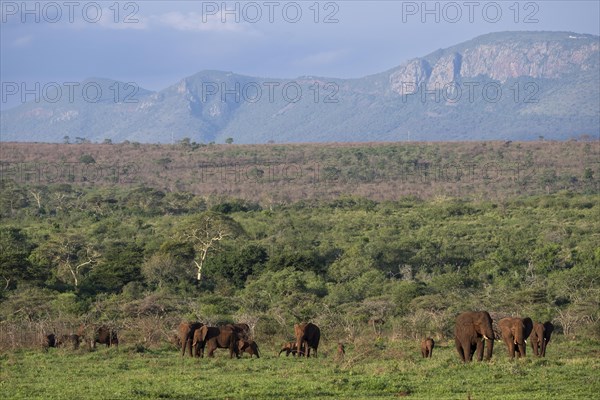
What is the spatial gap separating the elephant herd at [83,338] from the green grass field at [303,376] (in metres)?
0.95

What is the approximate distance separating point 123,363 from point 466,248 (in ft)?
93.0

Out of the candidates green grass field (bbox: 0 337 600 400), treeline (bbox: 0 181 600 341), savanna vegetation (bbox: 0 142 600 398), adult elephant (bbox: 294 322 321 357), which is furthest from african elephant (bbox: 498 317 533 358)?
treeline (bbox: 0 181 600 341)

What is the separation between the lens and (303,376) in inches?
747

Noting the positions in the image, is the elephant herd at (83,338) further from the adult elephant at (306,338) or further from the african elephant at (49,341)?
the adult elephant at (306,338)

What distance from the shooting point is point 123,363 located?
22141mm

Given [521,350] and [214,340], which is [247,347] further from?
[521,350]

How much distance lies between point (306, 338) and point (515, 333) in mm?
5045

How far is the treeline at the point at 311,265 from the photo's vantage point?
105ft

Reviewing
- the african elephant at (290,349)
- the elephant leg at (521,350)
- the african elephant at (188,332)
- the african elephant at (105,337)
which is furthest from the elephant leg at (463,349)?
the african elephant at (105,337)

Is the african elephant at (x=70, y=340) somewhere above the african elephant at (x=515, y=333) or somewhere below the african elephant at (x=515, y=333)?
below

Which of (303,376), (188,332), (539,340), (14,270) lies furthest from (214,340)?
(14,270)

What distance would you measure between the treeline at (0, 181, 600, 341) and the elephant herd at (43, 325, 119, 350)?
51.7 inches

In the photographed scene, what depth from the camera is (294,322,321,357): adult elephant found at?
78.7 feet

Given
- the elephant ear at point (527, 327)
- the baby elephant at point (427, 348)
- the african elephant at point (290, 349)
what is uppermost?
the elephant ear at point (527, 327)
